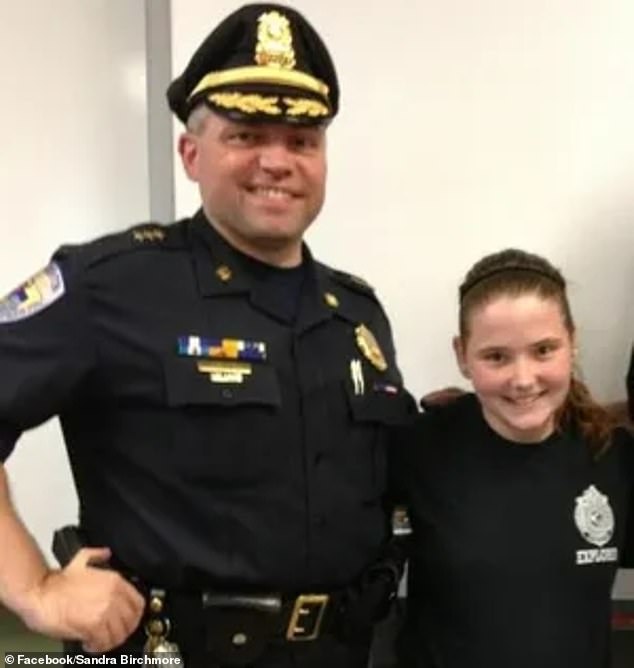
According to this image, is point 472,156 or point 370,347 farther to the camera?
point 472,156

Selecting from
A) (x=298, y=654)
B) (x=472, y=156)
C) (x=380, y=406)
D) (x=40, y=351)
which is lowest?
(x=298, y=654)

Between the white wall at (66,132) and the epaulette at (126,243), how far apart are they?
1.58 feet

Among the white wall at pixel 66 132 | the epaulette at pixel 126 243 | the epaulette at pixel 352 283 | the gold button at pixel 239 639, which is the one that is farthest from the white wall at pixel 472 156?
the gold button at pixel 239 639

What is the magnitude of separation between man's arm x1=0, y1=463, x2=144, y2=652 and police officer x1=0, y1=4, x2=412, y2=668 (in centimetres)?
1

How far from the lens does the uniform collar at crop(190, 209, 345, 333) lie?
108 centimetres

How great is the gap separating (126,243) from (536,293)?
0.49m

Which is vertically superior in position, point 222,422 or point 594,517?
point 222,422

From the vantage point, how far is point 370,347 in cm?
120

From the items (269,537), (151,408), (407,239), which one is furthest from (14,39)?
(269,537)

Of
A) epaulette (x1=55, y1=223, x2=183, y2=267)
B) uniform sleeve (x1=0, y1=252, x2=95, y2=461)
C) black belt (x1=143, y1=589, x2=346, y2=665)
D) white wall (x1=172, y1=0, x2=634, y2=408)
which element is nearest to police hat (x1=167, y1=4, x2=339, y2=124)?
epaulette (x1=55, y1=223, x2=183, y2=267)

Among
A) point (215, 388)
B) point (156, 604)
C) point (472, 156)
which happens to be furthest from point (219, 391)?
point (472, 156)

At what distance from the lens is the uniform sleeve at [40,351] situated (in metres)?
0.96

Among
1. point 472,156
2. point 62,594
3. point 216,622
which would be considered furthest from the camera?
point 472,156

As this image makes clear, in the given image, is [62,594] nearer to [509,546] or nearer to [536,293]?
[509,546]
